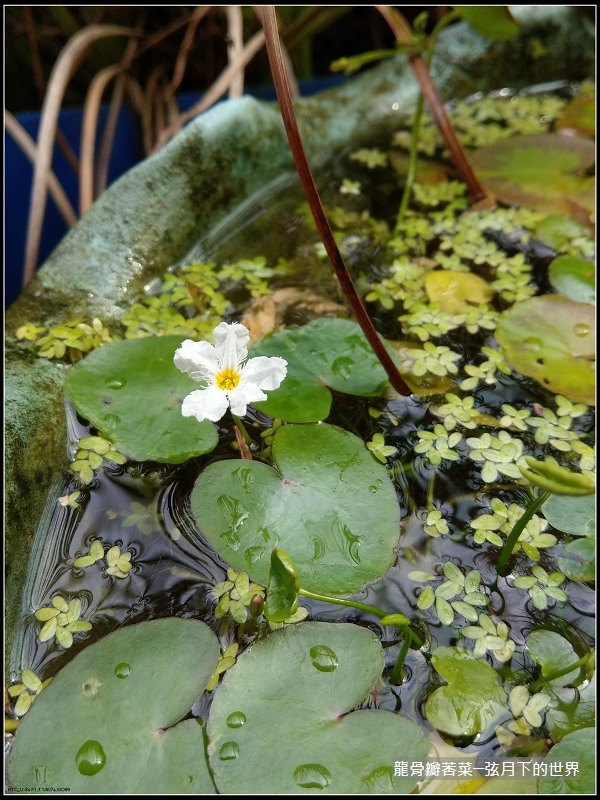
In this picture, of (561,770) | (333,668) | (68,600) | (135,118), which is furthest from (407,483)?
(135,118)

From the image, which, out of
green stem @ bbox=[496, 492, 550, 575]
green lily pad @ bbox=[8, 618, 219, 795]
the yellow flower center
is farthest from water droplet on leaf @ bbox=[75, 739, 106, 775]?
green stem @ bbox=[496, 492, 550, 575]

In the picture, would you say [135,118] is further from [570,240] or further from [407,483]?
[407,483]

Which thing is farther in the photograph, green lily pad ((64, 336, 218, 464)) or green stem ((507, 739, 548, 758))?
green lily pad ((64, 336, 218, 464))

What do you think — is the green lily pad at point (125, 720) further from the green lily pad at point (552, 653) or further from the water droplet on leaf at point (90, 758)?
the green lily pad at point (552, 653)

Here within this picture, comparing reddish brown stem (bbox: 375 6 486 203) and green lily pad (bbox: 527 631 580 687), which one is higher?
reddish brown stem (bbox: 375 6 486 203)

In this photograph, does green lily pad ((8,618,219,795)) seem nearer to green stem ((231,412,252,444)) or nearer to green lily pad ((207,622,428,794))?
green lily pad ((207,622,428,794))

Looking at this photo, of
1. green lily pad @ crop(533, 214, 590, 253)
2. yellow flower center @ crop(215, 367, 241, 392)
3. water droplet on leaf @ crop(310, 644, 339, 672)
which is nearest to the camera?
water droplet on leaf @ crop(310, 644, 339, 672)

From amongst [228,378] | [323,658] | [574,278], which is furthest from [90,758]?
[574,278]
